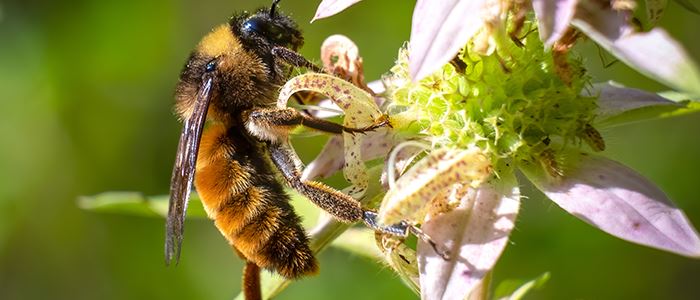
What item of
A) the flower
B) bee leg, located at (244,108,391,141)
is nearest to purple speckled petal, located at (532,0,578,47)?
the flower

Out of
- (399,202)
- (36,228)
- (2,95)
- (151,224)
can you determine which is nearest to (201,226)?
(151,224)

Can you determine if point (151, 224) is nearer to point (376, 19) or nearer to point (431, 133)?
point (376, 19)

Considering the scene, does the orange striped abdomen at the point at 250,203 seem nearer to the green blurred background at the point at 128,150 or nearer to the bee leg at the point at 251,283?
the bee leg at the point at 251,283

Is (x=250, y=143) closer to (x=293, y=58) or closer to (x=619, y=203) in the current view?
(x=293, y=58)

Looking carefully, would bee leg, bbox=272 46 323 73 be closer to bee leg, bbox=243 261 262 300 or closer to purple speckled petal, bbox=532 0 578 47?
bee leg, bbox=243 261 262 300

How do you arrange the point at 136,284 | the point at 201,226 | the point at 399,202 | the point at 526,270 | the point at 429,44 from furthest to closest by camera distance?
the point at 201,226 → the point at 136,284 → the point at 526,270 → the point at 399,202 → the point at 429,44

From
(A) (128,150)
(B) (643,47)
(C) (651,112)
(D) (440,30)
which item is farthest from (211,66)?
(A) (128,150)
